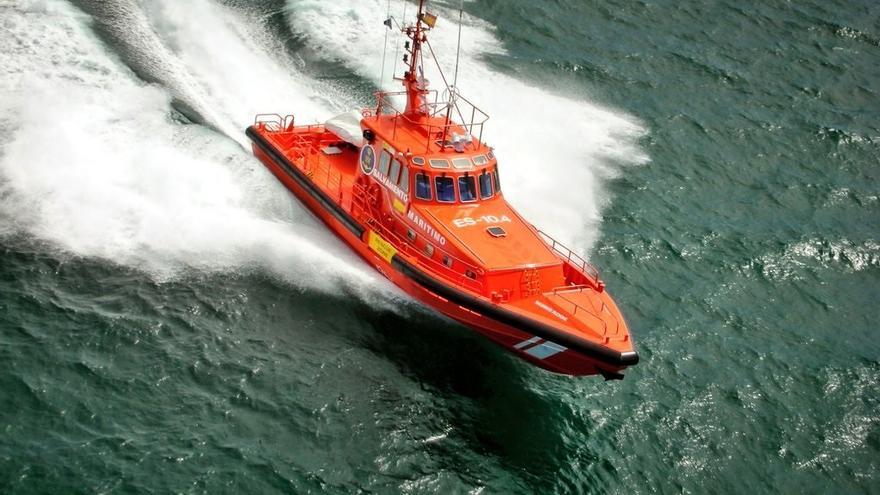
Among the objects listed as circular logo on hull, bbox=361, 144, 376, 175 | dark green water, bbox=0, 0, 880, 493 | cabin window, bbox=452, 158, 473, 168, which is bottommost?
dark green water, bbox=0, 0, 880, 493

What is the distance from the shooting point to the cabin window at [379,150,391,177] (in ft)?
65.5

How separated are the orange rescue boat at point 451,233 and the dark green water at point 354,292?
0.83m

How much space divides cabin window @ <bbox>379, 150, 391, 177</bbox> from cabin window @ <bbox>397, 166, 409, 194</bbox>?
55 cm

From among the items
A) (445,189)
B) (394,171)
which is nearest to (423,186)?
(445,189)

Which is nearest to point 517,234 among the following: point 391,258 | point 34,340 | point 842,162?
point 391,258

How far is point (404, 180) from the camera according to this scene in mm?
19500

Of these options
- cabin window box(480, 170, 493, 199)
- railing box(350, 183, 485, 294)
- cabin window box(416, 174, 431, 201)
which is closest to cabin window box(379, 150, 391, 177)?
railing box(350, 183, 485, 294)

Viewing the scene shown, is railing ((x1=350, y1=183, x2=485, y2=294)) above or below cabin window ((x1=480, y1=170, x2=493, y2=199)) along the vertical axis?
below

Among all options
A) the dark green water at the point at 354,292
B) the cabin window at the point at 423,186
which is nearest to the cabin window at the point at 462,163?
the cabin window at the point at 423,186

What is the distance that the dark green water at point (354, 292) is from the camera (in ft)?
51.1

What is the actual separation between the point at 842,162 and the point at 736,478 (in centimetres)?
1446

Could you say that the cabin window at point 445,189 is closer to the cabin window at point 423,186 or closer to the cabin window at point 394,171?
the cabin window at point 423,186

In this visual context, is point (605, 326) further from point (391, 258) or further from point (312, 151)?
point (312, 151)

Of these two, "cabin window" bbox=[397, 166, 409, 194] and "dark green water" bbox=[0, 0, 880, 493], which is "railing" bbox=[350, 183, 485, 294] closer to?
"cabin window" bbox=[397, 166, 409, 194]
